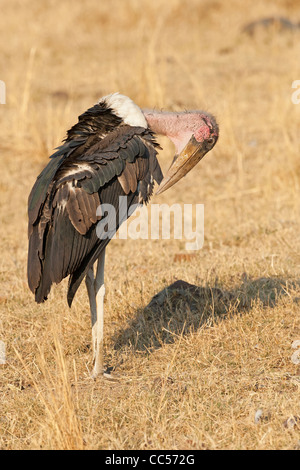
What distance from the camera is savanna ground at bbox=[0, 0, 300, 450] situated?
316 cm

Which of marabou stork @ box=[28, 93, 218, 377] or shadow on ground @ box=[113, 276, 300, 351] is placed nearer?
marabou stork @ box=[28, 93, 218, 377]

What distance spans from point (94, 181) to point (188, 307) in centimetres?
115

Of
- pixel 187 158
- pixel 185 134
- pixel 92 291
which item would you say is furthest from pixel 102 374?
pixel 185 134

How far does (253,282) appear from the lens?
4609mm

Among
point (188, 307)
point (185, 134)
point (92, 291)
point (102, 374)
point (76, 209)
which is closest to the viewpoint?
point (76, 209)

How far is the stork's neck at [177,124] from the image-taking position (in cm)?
393

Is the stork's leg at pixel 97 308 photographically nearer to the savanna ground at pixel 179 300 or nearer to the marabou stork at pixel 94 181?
the marabou stork at pixel 94 181

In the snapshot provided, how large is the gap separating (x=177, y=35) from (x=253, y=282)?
8500 millimetres

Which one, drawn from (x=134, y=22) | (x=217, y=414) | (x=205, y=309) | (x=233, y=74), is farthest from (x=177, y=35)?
(x=217, y=414)

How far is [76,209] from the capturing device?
341cm

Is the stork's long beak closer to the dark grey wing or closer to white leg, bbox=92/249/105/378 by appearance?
the dark grey wing

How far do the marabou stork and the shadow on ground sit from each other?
1.23 ft

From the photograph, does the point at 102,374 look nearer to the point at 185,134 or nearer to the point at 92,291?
the point at 92,291

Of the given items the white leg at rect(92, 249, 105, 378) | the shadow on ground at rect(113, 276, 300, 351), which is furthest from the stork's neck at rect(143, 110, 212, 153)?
the shadow on ground at rect(113, 276, 300, 351)
